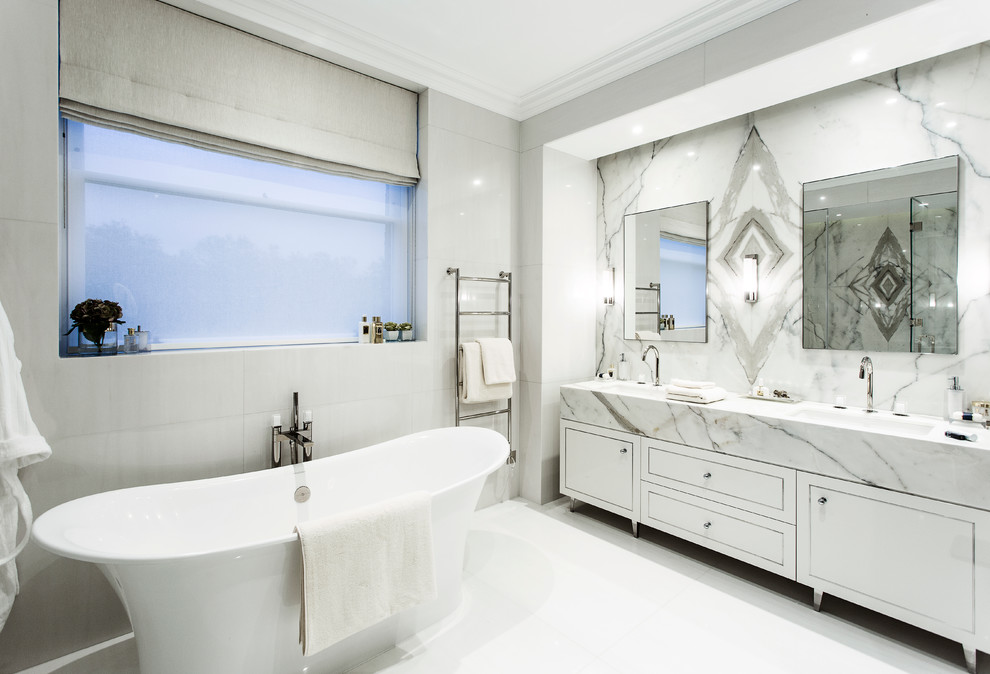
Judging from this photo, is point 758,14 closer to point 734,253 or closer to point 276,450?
point 734,253

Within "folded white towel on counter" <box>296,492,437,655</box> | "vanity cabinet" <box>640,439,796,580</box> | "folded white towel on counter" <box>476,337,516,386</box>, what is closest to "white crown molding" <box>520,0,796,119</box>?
"folded white towel on counter" <box>476,337,516,386</box>

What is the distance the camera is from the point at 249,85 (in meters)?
A: 2.27

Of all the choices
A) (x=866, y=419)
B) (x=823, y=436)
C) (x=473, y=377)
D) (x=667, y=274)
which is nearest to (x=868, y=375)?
(x=866, y=419)

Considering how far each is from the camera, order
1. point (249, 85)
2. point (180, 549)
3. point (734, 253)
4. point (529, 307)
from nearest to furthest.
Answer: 1. point (180, 549)
2. point (249, 85)
3. point (734, 253)
4. point (529, 307)

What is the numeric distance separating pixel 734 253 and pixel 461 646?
2490mm

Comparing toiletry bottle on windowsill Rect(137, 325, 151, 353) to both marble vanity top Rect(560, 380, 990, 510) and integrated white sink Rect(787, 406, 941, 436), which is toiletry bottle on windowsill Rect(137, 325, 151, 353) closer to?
marble vanity top Rect(560, 380, 990, 510)

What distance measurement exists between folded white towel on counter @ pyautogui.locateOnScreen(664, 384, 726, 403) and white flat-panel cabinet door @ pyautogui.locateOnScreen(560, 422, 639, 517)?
1.11ft

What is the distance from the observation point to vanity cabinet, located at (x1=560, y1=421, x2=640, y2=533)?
2.73 meters

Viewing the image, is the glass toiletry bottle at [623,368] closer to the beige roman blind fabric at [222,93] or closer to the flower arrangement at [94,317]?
the beige roman blind fabric at [222,93]

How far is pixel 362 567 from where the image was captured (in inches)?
60.9

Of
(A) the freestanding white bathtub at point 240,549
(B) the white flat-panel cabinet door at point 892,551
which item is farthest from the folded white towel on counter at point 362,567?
(B) the white flat-panel cabinet door at point 892,551

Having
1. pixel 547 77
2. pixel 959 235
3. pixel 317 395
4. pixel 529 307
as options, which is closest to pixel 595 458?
pixel 529 307

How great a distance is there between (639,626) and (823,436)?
1108mm

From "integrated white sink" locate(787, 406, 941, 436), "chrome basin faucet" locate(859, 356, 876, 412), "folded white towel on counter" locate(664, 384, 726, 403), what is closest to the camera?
"integrated white sink" locate(787, 406, 941, 436)
